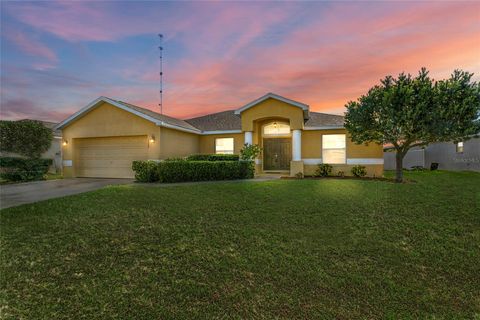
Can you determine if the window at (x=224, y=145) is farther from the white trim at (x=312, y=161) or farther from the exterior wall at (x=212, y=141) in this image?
the white trim at (x=312, y=161)

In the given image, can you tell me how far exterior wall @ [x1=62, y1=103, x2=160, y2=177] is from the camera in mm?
13898

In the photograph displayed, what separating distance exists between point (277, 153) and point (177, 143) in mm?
7097

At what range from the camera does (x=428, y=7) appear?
9.08m

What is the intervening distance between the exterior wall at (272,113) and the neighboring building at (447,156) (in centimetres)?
1096

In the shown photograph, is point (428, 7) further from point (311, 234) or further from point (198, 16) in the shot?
point (311, 234)

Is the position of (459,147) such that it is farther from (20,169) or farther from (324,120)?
(20,169)

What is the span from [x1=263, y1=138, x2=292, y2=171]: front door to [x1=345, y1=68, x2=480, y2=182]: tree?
5.94m

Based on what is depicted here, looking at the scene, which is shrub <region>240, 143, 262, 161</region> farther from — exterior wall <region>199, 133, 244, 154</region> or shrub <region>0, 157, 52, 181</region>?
shrub <region>0, 157, 52, 181</region>

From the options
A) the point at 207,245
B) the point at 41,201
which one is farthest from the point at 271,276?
the point at 41,201

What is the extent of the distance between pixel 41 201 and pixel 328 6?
13.1 m

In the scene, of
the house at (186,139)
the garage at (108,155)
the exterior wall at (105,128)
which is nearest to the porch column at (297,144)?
the house at (186,139)

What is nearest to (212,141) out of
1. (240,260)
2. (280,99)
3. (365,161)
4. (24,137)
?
(280,99)

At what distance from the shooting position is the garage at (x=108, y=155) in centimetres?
1448

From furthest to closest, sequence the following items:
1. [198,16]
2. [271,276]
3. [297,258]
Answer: [198,16], [297,258], [271,276]
